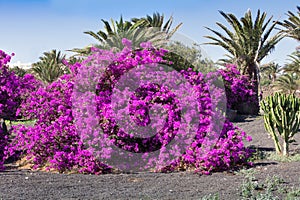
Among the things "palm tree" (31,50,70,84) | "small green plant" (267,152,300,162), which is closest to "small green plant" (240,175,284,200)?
"small green plant" (267,152,300,162)

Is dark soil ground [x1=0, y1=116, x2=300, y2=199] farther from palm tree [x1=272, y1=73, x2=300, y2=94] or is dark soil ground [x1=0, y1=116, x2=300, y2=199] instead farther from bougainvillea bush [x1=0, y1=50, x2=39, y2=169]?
palm tree [x1=272, y1=73, x2=300, y2=94]

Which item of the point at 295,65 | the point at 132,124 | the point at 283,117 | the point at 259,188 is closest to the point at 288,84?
the point at 295,65

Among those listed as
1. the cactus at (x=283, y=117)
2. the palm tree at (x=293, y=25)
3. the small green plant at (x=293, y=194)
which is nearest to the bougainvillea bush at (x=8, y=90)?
the cactus at (x=283, y=117)

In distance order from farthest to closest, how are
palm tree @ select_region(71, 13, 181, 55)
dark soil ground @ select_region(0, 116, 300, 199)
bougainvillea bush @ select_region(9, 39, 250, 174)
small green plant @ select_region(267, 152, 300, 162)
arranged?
palm tree @ select_region(71, 13, 181, 55)
small green plant @ select_region(267, 152, 300, 162)
bougainvillea bush @ select_region(9, 39, 250, 174)
dark soil ground @ select_region(0, 116, 300, 199)

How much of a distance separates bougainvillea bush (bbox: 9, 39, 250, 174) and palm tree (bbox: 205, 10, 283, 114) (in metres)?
13.3

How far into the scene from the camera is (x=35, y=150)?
8.06 metres

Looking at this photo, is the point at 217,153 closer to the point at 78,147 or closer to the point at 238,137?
the point at 238,137

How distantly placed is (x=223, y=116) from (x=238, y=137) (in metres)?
0.51

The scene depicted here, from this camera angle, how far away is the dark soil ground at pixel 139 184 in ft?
18.2

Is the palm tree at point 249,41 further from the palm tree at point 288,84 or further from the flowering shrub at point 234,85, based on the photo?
the palm tree at point 288,84

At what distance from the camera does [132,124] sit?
7469mm

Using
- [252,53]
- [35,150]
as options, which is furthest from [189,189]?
[252,53]

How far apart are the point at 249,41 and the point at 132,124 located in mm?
14692

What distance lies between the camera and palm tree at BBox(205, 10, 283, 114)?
20656mm
